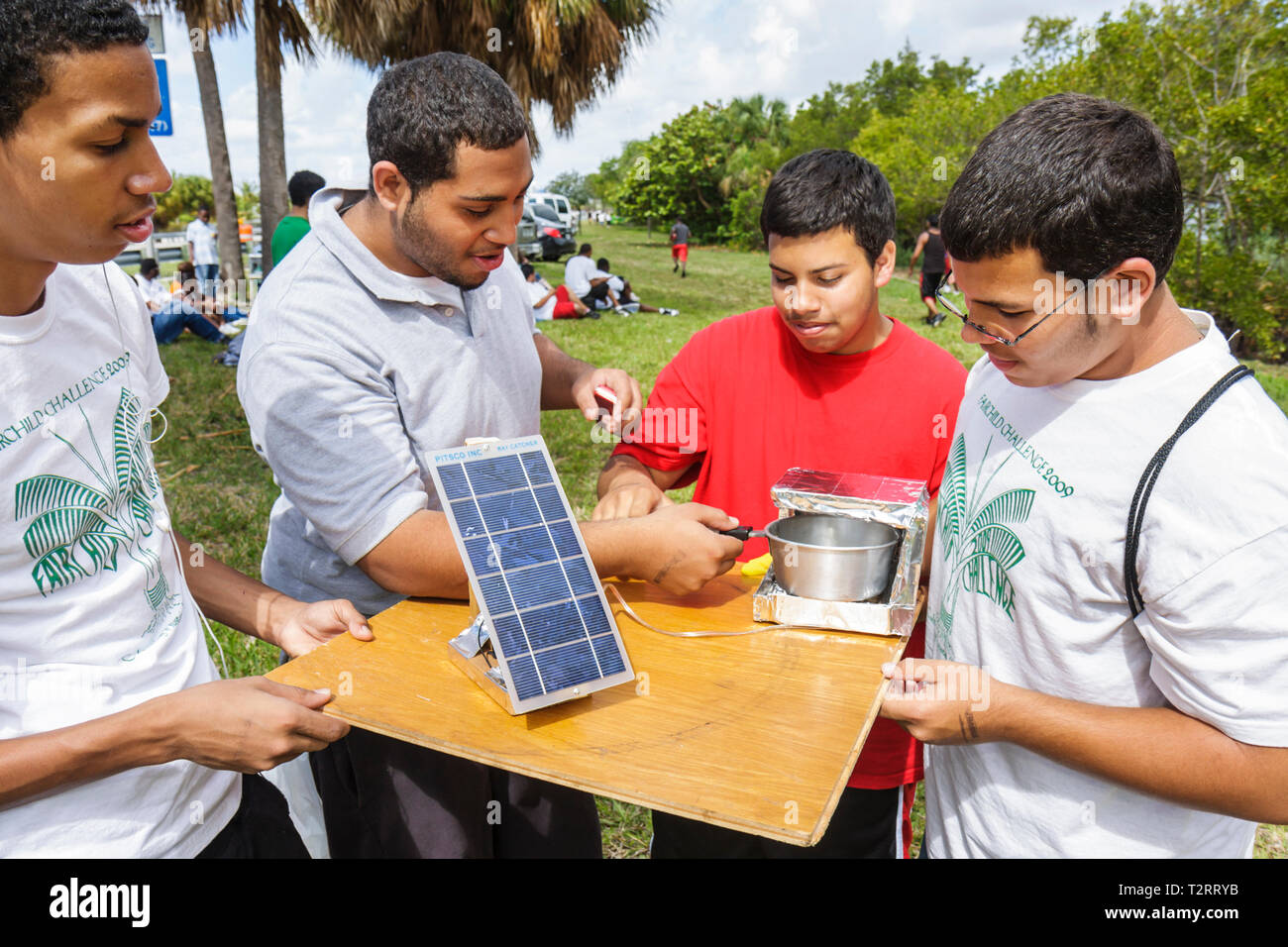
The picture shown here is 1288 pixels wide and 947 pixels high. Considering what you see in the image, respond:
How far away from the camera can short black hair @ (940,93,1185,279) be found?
4.92 feet

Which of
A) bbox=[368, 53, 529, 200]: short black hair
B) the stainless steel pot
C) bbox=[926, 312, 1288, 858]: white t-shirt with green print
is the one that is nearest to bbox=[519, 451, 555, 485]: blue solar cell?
the stainless steel pot

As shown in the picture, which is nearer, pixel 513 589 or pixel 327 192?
pixel 513 589

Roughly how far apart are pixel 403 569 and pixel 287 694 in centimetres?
42

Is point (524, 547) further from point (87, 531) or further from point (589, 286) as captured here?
point (589, 286)

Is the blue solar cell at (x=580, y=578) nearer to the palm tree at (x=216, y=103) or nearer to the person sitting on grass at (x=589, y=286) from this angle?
the palm tree at (x=216, y=103)

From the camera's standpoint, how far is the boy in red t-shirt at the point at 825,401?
249 centimetres

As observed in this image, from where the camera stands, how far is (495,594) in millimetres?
1826

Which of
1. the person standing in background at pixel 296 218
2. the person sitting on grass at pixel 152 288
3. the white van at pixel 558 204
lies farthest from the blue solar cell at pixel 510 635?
the white van at pixel 558 204

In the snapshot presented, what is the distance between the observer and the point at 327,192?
2510 mm

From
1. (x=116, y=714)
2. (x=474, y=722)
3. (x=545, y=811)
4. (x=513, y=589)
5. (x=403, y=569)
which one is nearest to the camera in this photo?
(x=116, y=714)

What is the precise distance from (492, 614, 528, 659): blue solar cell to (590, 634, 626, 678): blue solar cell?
15cm

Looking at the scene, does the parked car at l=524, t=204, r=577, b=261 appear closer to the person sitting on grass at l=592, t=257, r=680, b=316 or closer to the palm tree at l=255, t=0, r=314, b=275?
the person sitting on grass at l=592, t=257, r=680, b=316
